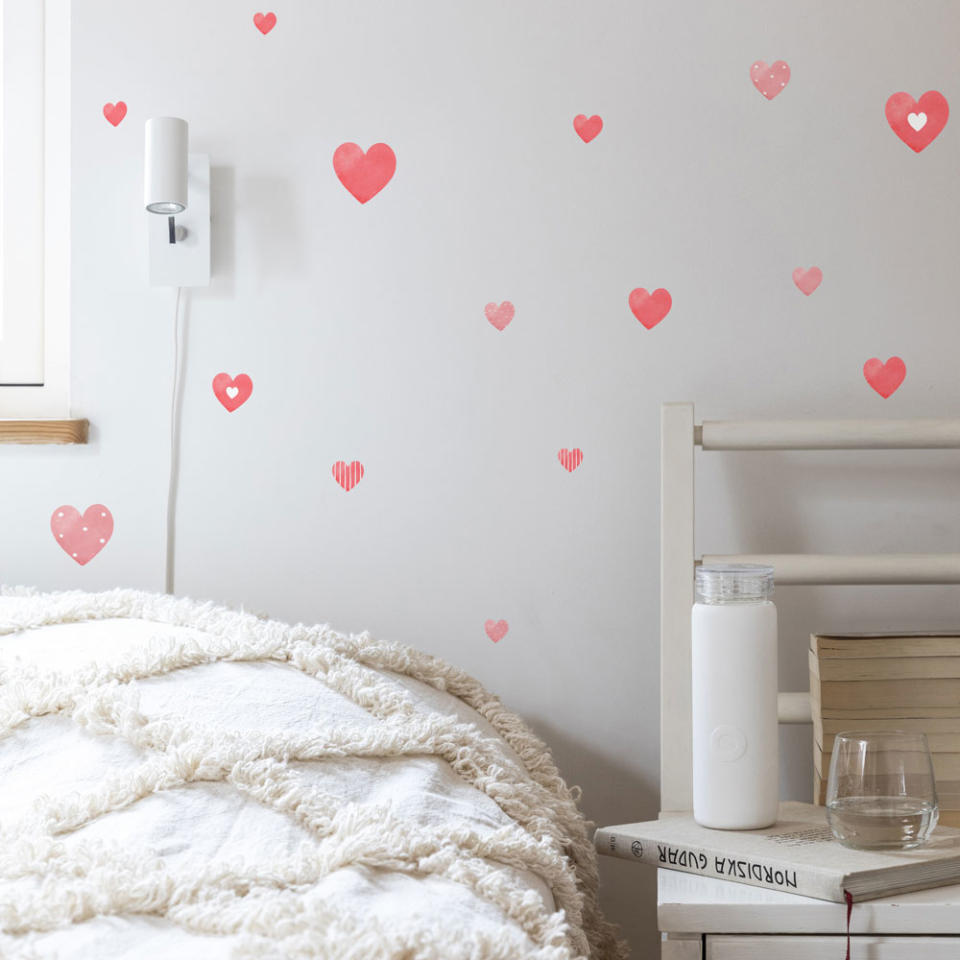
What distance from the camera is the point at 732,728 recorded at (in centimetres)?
83

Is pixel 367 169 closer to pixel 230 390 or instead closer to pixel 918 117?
pixel 230 390

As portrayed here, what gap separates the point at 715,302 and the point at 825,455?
0.71 ft

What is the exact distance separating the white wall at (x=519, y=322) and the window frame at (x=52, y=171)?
0.11ft

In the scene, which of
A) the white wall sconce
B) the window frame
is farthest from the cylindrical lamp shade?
the window frame

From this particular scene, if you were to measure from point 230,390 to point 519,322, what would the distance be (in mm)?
357

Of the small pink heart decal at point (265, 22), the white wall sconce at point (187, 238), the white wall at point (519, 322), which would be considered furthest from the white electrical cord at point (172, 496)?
the small pink heart decal at point (265, 22)

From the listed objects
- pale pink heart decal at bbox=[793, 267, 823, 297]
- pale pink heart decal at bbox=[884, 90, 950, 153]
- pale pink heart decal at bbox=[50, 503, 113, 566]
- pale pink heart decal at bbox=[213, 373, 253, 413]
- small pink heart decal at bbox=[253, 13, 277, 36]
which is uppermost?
small pink heart decal at bbox=[253, 13, 277, 36]

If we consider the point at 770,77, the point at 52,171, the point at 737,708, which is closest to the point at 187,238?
the point at 52,171

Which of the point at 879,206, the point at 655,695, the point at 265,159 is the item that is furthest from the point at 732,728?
the point at 265,159

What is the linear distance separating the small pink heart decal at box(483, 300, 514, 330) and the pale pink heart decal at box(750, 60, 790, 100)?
1.26ft

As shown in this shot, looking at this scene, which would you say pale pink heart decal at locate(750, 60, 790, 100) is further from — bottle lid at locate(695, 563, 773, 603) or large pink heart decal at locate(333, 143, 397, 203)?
bottle lid at locate(695, 563, 773, 603)

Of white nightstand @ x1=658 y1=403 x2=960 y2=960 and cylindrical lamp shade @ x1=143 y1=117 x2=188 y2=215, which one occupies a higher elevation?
cylindrical lamp shade @ x1=143 y1=117 x2=188 y2=215

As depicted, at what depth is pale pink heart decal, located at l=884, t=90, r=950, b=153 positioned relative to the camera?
1161 millimetres

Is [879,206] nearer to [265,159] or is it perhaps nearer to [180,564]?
[265,159]
